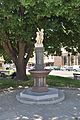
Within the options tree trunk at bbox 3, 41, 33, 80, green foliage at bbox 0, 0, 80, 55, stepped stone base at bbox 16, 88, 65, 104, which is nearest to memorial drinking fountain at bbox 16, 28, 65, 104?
stepped stone base at bbox 16, 88, 65, 104

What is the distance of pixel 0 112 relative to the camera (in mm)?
11852

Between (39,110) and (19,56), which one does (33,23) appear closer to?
(19,56)

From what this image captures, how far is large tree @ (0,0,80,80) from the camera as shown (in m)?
15.1

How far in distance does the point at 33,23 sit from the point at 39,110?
7740 mm

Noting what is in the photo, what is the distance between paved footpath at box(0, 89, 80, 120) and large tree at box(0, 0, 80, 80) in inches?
188

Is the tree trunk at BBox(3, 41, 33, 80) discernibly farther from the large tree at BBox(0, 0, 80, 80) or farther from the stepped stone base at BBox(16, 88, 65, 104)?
the stepped stone base at BBox(16, 88, 65, 104)

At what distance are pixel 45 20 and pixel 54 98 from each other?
670 centimetres

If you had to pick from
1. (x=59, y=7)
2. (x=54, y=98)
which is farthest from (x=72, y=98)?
(x=59, y=7)

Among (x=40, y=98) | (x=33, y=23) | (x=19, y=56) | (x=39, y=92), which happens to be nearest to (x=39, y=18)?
(x=33, y=23)

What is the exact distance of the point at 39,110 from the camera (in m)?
12.0

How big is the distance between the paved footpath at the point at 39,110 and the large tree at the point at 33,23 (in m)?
4.78

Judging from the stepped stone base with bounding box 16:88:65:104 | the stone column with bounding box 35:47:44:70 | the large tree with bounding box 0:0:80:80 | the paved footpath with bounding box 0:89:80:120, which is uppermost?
the large tree with bounding box 0:0:80:80

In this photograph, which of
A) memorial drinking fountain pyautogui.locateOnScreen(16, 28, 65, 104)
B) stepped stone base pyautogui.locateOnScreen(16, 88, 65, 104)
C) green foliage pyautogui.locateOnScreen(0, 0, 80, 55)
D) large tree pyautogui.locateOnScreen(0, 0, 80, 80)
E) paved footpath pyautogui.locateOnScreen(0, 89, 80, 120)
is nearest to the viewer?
paved footpath pyautogui.locateOnScreen(0, 89, 80, 120)

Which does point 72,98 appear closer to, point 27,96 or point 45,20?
point 27,96
